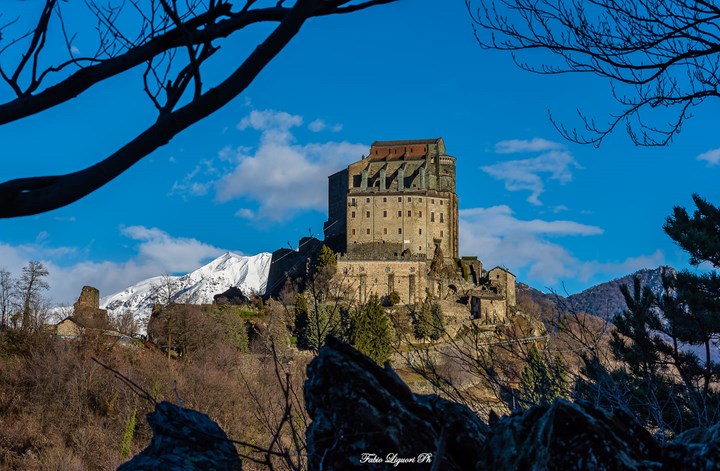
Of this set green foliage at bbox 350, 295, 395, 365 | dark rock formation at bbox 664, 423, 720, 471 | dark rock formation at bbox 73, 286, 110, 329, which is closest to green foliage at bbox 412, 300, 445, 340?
green foliage at bbox 350, 295, 395, 365

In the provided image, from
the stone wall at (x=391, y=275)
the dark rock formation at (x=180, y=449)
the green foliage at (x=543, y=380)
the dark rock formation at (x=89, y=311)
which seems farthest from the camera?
the stone wall at (x=391, y=275)

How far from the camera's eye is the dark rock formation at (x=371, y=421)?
121 inches

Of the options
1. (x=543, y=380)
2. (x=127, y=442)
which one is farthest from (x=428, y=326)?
(x=127, y=442)

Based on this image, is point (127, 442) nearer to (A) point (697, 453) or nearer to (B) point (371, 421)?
(B) point (371, 421)

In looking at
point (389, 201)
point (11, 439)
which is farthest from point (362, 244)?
point (11, 439)

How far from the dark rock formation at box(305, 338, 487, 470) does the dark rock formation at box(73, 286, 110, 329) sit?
43.8 meters

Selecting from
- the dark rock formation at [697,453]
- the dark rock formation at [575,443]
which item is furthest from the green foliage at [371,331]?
the dark rock formation at [697,453]

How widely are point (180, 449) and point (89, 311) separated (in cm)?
5098

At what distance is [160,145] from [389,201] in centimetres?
7354

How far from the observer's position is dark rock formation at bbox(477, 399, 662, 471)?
2.68 m

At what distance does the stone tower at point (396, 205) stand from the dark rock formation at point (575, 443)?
68565 mm

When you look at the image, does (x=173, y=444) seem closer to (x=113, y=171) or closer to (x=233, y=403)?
(x=113, y=171)

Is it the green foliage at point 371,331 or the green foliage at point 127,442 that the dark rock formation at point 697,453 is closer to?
the green foliage at point 371,331

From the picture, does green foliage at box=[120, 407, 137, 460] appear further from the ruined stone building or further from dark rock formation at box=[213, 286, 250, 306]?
dark rock formation at box=[213, 286, 250, 306]
